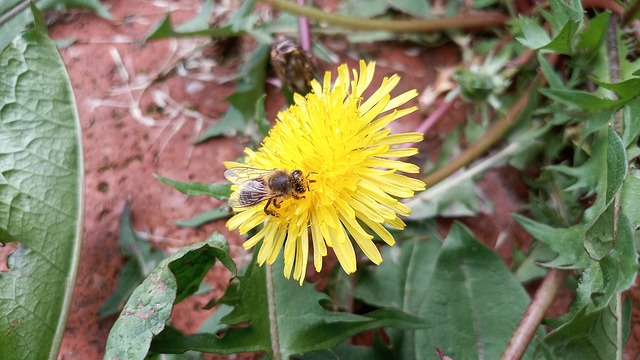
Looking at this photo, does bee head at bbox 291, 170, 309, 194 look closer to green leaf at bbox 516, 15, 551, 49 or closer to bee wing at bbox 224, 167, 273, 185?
bee wing at bbox 224, 167, 273, 185

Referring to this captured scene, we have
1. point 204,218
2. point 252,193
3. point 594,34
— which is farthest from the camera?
point 204,218

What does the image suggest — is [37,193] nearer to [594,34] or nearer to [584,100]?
[584,100]

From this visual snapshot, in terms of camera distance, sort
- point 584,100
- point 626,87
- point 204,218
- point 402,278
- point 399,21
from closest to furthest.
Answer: point 626,87
point 584,100
point 402,278
point 204,218
point 399,21

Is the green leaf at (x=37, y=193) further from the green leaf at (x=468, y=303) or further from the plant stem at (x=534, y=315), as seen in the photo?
the plant stem at (x=534, y=315)

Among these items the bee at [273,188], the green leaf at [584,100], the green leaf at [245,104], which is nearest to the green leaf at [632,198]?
the green leaf at [584,100]

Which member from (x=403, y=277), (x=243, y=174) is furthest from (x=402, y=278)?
(x=243, y=174)

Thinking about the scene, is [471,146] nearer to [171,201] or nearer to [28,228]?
[171,201]

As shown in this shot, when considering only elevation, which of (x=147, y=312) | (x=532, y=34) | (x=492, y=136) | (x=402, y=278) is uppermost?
(x=532, y=34)

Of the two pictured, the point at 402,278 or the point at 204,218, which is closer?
the point at 402,278
